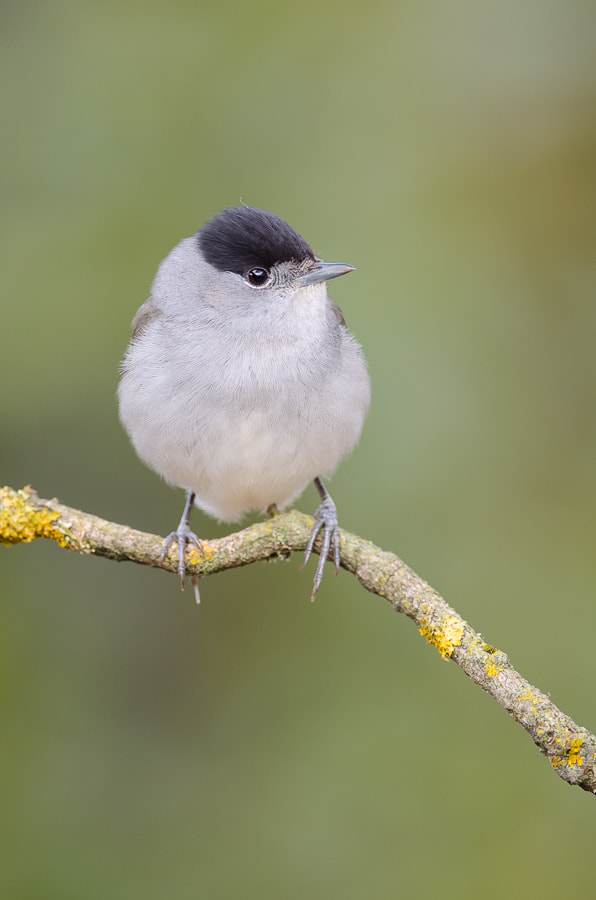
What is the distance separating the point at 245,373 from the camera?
3.78m

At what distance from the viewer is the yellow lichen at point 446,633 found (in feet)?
9.09

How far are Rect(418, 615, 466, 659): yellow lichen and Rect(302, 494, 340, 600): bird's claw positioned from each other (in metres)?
0.55

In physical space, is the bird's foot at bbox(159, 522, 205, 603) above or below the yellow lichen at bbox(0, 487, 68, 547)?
above

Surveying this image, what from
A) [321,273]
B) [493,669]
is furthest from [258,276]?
[493,669]

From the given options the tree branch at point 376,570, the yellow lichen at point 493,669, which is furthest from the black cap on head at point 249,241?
the yellow lichen at point 493,669

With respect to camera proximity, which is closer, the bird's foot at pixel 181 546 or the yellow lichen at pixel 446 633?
the yellow lichen at pixel 446 633

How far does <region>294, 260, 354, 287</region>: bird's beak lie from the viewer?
3867 millimetres

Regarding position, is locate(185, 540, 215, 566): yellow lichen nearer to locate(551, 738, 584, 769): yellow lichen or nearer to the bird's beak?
the bird's beak

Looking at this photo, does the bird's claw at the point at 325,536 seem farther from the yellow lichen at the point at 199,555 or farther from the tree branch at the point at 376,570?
the yellow lichen at the point at 199,555

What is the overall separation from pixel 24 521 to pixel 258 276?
1376mm

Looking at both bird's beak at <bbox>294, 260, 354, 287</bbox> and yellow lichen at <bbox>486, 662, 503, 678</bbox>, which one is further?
bird's beak at <bbox>294, 260, 354, 287</bbox>

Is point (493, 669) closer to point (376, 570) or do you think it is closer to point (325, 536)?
point (376, 570)

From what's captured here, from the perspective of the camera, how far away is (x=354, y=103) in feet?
16.6

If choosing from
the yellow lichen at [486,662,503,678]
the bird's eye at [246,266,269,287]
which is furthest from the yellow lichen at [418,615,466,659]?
the bird's eye at [246,266,269,287]
